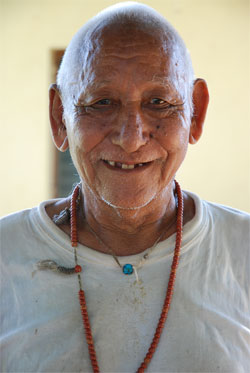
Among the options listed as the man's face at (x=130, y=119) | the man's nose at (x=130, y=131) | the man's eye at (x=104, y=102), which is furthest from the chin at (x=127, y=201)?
the man's eye at (x=104, y=102)

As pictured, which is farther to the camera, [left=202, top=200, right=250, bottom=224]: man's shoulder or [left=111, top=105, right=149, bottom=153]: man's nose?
[left=202, top=200, right=250, bottom=224]: man's shoulder

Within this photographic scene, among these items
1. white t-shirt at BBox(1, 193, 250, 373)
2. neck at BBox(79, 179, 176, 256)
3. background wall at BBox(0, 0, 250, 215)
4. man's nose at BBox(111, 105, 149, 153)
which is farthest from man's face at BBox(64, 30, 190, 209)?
background wall at BBox(0, 0, 250, 215)

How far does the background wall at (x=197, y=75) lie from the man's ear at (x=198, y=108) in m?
2.32

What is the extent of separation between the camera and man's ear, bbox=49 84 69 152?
1.84 meters

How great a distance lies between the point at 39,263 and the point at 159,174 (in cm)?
51

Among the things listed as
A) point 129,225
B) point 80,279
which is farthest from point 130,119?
point 80,279

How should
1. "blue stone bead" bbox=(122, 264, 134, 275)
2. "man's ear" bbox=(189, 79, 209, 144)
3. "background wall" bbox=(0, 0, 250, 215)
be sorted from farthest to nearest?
"background wall" bbox=(0, 0, 250, 215) < "man's ear" bbox=(189, 79, 209, 144) < "blue stone bead" bbox=(122, 264, 134, 275)

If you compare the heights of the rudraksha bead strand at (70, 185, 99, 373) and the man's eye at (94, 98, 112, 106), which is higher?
the man's eye at (94, 98, 112, 106)

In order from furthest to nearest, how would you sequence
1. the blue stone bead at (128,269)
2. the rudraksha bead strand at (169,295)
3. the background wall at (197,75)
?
1. the background wall at (197,75)
2. the blue stone bead at (128,269)
3. the rudraksha bead strand at (169,295)

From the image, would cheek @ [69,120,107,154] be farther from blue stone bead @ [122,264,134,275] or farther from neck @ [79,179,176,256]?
blue stone bead @ [122,264,134,275]

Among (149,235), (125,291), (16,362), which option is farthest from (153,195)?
(16,362)

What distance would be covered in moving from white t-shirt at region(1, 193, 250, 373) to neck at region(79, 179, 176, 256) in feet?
0.19

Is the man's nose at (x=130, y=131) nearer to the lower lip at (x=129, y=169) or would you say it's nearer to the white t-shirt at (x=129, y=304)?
the lower lip at (x=129, y=169)

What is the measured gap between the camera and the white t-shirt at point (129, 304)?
1.54 m
